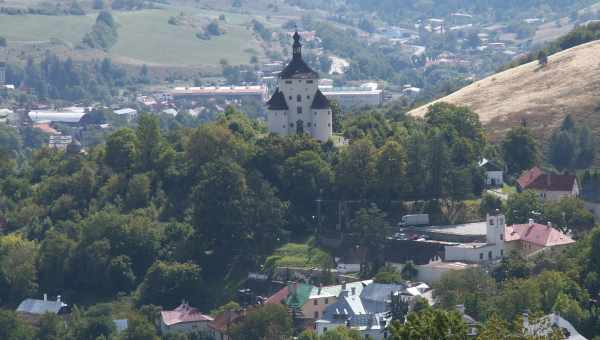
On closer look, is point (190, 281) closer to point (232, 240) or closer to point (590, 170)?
point (232, 240)

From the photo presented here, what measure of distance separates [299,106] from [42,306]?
14970mm

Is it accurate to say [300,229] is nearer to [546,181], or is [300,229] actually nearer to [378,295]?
[378,295]

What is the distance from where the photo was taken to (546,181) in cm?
8400

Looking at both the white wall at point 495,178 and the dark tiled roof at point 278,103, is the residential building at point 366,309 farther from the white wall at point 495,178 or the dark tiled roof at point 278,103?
the dark tiled roof at point 278,103

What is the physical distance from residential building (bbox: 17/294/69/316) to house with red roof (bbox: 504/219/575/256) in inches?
741

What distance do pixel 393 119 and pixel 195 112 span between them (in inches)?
3958

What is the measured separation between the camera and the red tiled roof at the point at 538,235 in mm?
75688

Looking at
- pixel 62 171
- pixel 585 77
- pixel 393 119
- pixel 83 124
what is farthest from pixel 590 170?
pixel 83 124

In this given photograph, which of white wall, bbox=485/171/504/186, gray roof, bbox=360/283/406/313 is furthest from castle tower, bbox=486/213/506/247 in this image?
white wall, bbox=485/171/504/186

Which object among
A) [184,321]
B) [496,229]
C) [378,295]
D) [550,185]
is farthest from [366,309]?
[550,185]

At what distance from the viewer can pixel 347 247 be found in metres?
79.0

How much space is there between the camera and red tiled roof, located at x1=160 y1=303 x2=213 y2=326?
75.8 m

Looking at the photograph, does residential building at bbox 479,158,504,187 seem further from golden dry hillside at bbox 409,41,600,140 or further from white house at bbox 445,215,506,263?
golden dry hillside at bbox 409,41,600,140

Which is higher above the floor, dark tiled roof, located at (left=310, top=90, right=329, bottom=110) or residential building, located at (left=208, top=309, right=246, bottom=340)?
dark tiled roof, located at (left=310, top=90, right=329, bottom=110)
